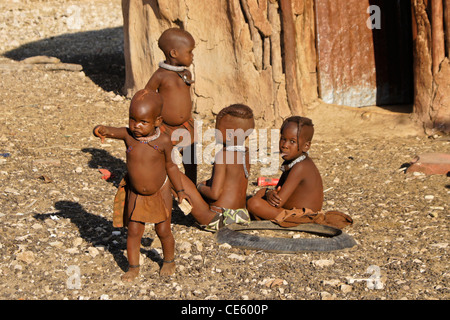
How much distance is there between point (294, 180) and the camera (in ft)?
15.5

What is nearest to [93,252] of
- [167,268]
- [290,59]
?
[167,268]

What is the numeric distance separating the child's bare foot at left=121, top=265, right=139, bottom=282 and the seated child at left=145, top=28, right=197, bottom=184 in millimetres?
1636

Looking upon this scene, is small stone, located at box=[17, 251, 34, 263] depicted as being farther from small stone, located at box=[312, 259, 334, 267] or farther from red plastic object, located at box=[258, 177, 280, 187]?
red plastic object, located at box=[258, 177, 280, 187]

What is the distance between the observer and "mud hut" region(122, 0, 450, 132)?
7.19 metres

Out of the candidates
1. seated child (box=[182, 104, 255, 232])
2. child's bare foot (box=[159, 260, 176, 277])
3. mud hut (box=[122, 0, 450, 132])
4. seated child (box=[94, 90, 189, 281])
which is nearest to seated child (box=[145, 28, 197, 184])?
seated child (box=[182, 104, 255, 232])

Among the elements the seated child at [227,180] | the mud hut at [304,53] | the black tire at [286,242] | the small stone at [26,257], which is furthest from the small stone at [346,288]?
the mud hut at [304,53]

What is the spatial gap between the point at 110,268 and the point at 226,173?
48.2 inches

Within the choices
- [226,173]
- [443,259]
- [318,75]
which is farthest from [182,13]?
[443,259]

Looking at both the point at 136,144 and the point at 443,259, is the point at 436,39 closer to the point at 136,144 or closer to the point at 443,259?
the point at 443,259

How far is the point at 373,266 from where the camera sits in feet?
13.4

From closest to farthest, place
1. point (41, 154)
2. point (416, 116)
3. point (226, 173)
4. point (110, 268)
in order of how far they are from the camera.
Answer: point (110, 268) → point (226, 173) → point (41, 154) → point (416, 116)

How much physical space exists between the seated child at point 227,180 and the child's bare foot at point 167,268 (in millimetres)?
814

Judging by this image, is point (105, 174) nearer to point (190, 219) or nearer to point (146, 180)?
point (190, 219)

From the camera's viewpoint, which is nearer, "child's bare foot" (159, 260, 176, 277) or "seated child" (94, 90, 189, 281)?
"seated child" (94, 90, 189, 281)
